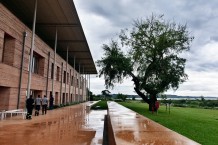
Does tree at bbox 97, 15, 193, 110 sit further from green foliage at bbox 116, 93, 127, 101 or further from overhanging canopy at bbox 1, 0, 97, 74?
green foliage at bbox 116, 93, 127, 101

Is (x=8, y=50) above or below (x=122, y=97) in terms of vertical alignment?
above

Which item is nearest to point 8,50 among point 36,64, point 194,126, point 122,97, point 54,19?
point 54,19

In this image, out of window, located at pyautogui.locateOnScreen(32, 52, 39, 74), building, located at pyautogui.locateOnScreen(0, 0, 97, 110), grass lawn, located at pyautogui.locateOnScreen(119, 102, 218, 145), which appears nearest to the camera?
grass lawn, located at pyautogui.locateOnScreen(119, 102, 218, 145)

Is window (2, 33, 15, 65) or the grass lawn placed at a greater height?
window (2, 33, 15, 65)

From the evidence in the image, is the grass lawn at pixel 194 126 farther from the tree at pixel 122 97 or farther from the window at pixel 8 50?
the tree at pixel 122 97

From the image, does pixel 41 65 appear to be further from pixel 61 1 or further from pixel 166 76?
pixel 166 76

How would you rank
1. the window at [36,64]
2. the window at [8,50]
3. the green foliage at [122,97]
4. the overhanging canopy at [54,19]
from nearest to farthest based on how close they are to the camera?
1. the window at [8,50]
2. the overhanging canopy at [54,19]
3. the window at [36,64]
4. the green foliage at [122,97]

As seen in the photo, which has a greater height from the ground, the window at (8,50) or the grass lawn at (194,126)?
the window at (8,50)

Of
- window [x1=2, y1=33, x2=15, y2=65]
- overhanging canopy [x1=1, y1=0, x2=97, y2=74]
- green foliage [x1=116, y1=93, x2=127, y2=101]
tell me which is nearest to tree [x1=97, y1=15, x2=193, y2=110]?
overhanging canopy [x1=1, y1=0, x2=97, y2=74]

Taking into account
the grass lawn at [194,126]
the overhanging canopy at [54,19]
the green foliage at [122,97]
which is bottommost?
the grass lawn at [194,126]

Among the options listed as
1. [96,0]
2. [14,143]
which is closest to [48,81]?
[96,0]

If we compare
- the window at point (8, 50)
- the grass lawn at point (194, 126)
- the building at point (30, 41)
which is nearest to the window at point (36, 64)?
the building at point (30, 41)

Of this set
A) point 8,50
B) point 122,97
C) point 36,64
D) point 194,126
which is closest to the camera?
point 194,126

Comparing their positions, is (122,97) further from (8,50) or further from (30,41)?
(8,50)
